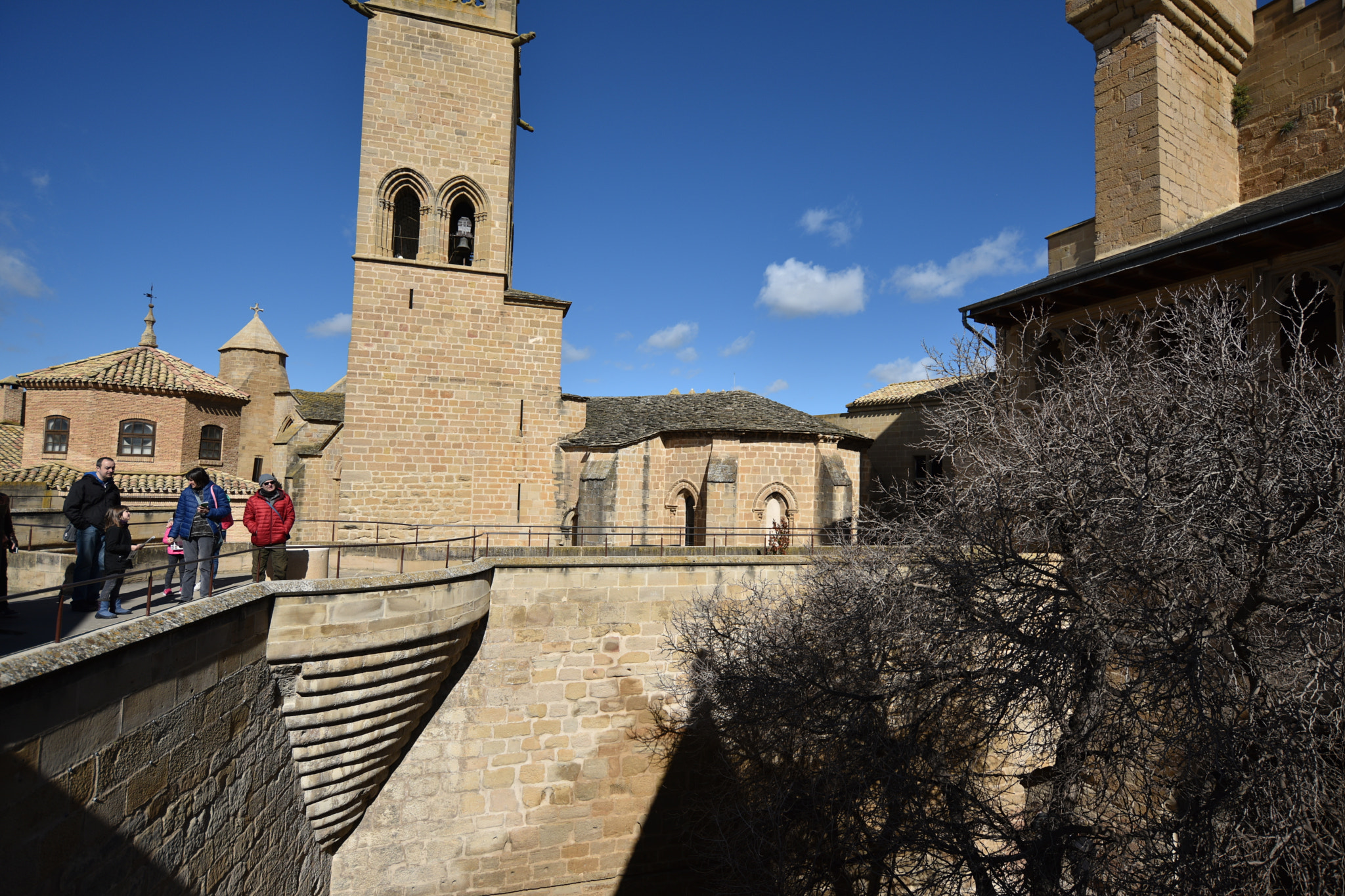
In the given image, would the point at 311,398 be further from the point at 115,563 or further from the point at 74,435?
the point at 115,563

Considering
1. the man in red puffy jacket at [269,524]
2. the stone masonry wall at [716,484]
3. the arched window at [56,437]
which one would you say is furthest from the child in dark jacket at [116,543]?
the arched window at [56,437]

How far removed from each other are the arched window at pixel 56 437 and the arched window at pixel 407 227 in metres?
12.7

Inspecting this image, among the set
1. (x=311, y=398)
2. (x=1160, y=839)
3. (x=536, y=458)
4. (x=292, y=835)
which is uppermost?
(x=311, y=398)

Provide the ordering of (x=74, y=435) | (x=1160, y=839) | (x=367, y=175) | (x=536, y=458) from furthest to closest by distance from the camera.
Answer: (x=74, y=435)
(x=536, y=458)
(x=367, y=175)
(x=1160, y=839)

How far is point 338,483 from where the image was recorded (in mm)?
15711

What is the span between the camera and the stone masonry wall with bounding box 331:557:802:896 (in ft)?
29.4

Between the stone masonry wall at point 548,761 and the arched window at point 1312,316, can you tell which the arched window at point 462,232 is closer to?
the stone masonry wall at point 548,761

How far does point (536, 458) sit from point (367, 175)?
7898 mm

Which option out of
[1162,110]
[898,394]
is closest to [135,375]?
[898,394]

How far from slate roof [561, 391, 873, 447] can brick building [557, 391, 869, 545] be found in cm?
5

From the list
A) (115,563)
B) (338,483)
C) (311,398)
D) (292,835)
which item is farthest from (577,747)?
(311,398)

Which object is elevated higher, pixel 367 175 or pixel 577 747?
pixel 367 175

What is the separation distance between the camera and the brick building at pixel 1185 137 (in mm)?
11680

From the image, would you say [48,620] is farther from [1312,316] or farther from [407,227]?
[1312,316]
